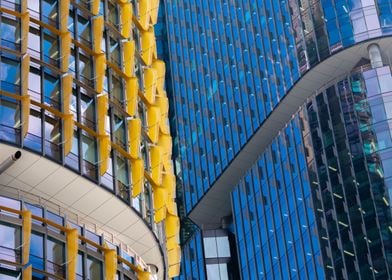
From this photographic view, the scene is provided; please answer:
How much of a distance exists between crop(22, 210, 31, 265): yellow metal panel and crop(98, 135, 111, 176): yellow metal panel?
666cm

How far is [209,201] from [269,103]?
16.4 metres

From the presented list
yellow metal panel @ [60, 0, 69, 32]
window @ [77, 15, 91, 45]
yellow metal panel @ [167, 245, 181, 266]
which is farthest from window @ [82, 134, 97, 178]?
yellow metal panel @ [167, 245, 181, 266]

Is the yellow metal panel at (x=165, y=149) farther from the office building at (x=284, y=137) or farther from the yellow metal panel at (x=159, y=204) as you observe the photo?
the office building at (x=284, y=137)

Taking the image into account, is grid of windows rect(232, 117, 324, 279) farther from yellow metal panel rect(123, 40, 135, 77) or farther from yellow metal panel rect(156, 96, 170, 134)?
yellow metal panel rect(123, 40, 135, 77)

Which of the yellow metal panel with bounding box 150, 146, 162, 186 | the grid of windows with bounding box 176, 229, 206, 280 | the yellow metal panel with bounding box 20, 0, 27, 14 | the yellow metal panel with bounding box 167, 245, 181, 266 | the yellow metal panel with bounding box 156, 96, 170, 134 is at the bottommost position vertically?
the yellow metal panel with bounding box 167, 245, 181, 266

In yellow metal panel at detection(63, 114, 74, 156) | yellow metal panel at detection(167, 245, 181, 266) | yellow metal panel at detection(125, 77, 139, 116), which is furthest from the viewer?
yellow metal panel at detection(167, 245, 181, 266)

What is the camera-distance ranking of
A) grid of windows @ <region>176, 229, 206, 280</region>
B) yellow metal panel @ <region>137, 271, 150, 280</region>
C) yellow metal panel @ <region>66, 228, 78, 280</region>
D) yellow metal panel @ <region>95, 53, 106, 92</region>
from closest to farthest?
yellow metal panel @ <region>66, 228, 78, 280</region>
yellow metal panel @ <region>137, 271, 150, 280</region>
yellow metal panel @ <region>95, 53, 106, 92</region>
grid of windows @ <region>176, 229, 206, 280</region>

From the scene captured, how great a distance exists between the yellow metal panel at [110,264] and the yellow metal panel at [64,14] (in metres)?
12.3

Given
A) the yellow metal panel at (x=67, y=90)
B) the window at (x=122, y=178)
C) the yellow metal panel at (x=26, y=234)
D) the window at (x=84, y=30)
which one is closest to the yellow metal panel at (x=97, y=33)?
the window at (x=84, y=30)

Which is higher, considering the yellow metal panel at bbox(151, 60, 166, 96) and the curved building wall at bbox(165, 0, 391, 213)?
the curved building wall at bbox(165, 0, 391, 213)

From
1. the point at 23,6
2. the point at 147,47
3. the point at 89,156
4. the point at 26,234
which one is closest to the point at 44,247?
the point at 26,234

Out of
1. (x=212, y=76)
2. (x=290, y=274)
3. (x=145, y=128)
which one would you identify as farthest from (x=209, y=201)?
(x=145, y=128)

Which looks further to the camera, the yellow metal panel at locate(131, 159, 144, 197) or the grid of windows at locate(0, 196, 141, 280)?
the yellow metal panel at locate(131, 159, 144, 197)

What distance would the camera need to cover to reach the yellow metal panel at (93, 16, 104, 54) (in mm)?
68662
